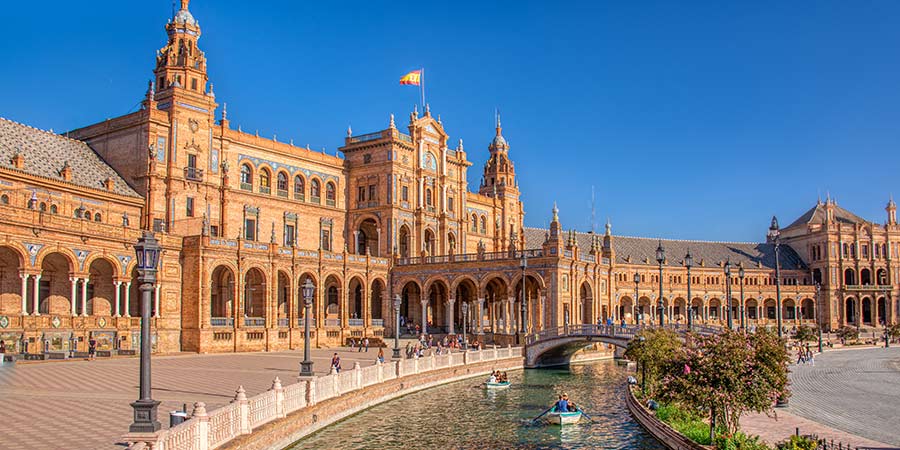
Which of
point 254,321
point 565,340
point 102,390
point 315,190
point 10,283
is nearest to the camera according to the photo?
point 102,390

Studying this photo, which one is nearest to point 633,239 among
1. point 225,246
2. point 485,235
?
point 485,235

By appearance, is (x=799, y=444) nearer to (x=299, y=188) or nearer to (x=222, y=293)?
(x=222, y=293)

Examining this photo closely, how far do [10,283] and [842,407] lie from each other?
39885 mm

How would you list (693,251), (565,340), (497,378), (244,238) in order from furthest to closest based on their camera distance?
(693,251), (244,238), (565,340), (497,378)

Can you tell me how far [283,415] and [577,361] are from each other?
41.0m

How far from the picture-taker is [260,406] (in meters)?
22.2

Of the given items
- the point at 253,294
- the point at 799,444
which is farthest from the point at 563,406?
the point at 253,294

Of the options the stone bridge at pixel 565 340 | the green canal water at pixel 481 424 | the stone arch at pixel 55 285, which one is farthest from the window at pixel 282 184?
the green canal water at pixel 481 424

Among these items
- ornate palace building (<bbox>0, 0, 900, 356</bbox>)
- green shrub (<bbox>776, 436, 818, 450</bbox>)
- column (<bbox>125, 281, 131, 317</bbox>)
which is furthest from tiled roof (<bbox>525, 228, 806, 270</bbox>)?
green shrub (<bbox>776, 436, 818, 450</bbox>)

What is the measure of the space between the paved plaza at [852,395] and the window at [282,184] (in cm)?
3956

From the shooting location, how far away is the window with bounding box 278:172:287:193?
66.4 m

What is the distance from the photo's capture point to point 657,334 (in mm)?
35000

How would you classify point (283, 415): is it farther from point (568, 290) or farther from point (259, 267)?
point (568, 290)

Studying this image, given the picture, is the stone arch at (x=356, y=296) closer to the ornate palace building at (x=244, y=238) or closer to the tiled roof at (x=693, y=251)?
the ornate palace building at (x=244, y=238)
